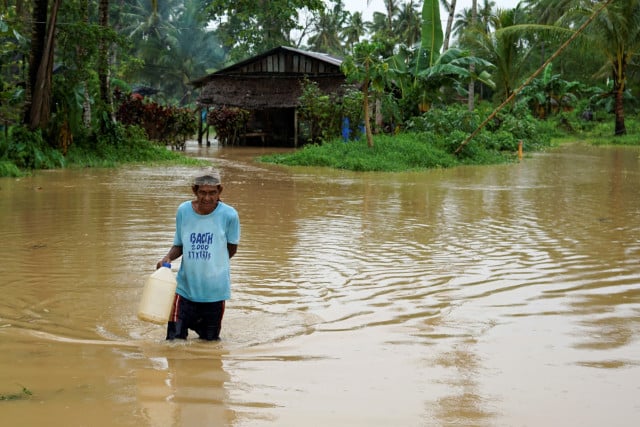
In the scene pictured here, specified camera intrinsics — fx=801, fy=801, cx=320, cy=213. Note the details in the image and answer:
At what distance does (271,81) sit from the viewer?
30.9 metres

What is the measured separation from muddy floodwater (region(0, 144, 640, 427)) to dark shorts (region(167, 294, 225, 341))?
0.09 m

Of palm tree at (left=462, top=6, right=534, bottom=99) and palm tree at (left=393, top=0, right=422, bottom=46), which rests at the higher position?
palm tree at (left=393, top=0, right=422, bottom=46)

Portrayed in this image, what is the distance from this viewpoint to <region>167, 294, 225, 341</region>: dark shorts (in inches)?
188

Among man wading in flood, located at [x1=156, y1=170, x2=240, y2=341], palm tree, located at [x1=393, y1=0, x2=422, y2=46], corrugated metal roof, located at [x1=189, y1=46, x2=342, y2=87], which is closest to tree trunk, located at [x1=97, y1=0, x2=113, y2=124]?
corrugated metal roof, located at [x1=189, y1=46, x2=342, y2=87]

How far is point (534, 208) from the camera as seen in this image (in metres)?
12.2

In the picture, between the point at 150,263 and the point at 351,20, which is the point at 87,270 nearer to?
the point at 150,263

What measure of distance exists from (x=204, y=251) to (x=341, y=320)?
4.44 ft

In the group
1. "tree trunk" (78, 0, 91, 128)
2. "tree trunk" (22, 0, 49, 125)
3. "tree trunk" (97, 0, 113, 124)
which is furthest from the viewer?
A: "tree trunk" (78, 0, 91, 128)

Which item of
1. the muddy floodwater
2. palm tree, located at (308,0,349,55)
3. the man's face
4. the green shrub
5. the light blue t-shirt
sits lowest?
the muddy floodwater

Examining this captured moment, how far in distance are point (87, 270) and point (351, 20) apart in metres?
54.3

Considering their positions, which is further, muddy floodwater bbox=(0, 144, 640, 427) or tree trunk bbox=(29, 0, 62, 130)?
tree trunk bbox=(29, 0, 62, 130)

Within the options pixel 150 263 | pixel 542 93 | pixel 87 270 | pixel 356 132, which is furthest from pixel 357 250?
pixel 542 93

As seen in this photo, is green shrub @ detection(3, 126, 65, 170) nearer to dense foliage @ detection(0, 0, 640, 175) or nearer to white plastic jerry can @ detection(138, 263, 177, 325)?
dense foliage @ detection(0, 0, 640, 175)

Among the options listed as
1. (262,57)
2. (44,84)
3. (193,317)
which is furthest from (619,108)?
(193,317)
